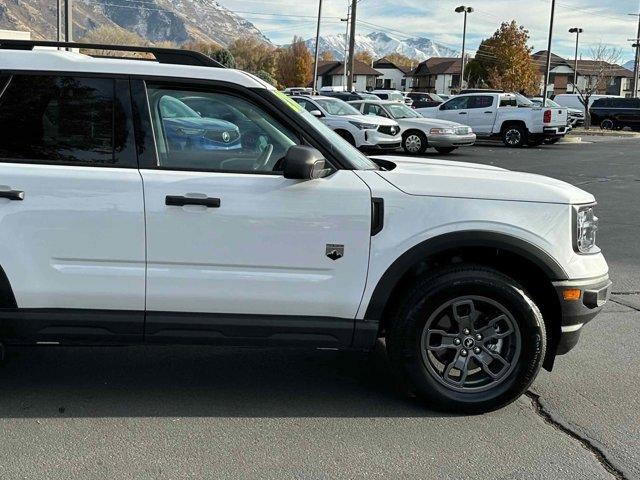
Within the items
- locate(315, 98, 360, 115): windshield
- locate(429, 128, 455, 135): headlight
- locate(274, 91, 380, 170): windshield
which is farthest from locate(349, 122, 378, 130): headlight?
locate(274, 91, 380, 170): windshield

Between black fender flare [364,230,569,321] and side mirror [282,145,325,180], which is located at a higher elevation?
side mirror [282,145,325,180]

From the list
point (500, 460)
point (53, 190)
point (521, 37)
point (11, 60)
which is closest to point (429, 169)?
point (500, 460)

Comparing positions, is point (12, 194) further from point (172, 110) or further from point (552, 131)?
point (552, 131)

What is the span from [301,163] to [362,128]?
16093mm

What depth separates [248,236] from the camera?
374 cm

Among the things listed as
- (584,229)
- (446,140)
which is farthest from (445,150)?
(584,229)

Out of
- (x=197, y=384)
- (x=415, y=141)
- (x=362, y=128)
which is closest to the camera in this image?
(x=197, y=384)

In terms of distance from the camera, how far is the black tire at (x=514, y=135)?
2488cm

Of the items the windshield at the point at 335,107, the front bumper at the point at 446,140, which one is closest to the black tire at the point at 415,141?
the front bumper at the point at 446,140

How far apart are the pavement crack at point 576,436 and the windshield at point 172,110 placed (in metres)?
2.50

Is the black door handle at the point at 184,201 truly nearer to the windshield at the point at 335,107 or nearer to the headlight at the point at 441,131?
the windshield at the point at 335,107

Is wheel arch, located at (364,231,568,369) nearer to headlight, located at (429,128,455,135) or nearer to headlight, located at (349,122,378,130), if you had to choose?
headlight, located at (349,122,378,130)

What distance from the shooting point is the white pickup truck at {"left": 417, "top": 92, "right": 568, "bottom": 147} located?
24.3m

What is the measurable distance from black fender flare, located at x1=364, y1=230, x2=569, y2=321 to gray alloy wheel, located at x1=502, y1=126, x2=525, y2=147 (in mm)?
22067
